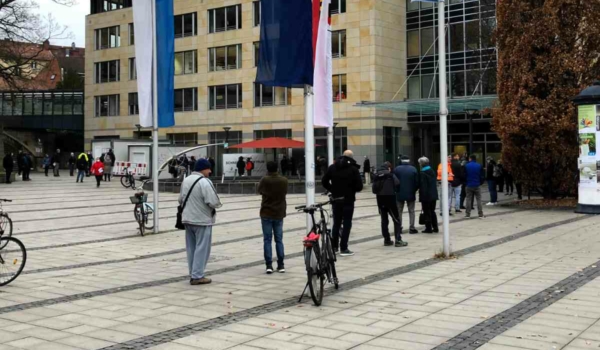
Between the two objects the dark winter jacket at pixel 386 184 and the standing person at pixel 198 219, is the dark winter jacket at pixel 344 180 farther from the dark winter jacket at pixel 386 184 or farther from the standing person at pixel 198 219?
the standing person at pixel 198 219

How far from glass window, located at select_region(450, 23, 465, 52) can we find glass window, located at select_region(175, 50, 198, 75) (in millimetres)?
22055

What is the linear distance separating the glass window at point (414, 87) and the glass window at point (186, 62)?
18.8m

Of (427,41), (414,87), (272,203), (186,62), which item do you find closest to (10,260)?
(272,203)

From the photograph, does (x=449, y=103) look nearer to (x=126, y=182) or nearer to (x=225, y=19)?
(x=126, y=182)

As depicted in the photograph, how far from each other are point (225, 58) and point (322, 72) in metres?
43.9

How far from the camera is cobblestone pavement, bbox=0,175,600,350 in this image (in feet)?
19.9

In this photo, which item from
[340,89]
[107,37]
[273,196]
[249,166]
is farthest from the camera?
[107,37]

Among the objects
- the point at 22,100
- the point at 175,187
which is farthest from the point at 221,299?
the point at 22,100

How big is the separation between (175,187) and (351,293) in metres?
23.8

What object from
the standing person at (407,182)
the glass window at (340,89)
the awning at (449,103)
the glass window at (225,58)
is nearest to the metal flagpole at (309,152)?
the standing person at (407,182)

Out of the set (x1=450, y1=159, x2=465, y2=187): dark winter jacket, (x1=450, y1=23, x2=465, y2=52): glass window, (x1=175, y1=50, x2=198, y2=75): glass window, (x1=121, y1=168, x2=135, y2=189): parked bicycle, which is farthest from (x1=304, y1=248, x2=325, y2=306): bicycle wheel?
(x1=175, y1=50, x2=198, y2=75): glass window

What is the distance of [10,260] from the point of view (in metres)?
9.01

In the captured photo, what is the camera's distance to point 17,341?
5965 mm

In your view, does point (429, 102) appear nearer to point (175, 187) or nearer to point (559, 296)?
point (175, 187)
